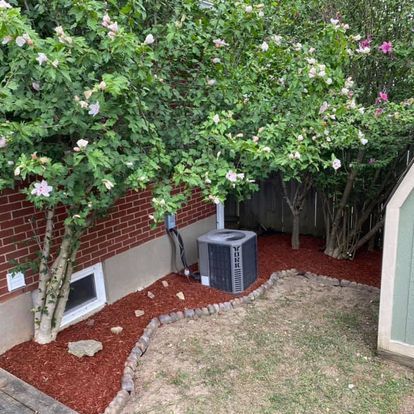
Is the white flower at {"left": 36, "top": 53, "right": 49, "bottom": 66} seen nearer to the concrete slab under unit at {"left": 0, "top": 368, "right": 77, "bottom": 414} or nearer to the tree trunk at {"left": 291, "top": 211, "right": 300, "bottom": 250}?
the concrete slab under unit at {"left": 0, "top": 368, "right": 77, "bottom": 414}

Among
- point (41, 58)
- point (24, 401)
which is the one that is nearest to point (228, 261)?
point (24, 401)

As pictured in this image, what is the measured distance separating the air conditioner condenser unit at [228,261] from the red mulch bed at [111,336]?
120 millimetres

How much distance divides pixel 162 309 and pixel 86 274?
786mm

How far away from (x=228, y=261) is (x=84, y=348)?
1.68 meters

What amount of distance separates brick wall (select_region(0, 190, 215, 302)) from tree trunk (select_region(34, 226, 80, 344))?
0.20 meters

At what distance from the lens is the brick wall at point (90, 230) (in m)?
2.80

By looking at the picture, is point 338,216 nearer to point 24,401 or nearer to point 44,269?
point 44,269

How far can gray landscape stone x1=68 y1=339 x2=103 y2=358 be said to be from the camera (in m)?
2.83

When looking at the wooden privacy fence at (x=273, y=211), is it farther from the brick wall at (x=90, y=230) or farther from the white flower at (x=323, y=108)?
the white flower at (x=323, y=108)

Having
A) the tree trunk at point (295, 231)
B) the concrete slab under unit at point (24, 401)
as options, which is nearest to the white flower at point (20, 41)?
the concrete slab under unit at point (24, 401)

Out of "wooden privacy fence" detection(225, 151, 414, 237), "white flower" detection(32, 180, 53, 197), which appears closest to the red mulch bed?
"wooden privacy fence" detection(225, 151, 414, 237)

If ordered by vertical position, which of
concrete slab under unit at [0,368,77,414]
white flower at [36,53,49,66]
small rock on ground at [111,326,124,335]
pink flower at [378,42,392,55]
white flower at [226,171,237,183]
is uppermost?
pink flower at [378,42,392,55]

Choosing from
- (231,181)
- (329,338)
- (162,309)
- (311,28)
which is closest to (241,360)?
(329,338)

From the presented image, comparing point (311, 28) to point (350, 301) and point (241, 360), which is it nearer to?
point (350, 301)
